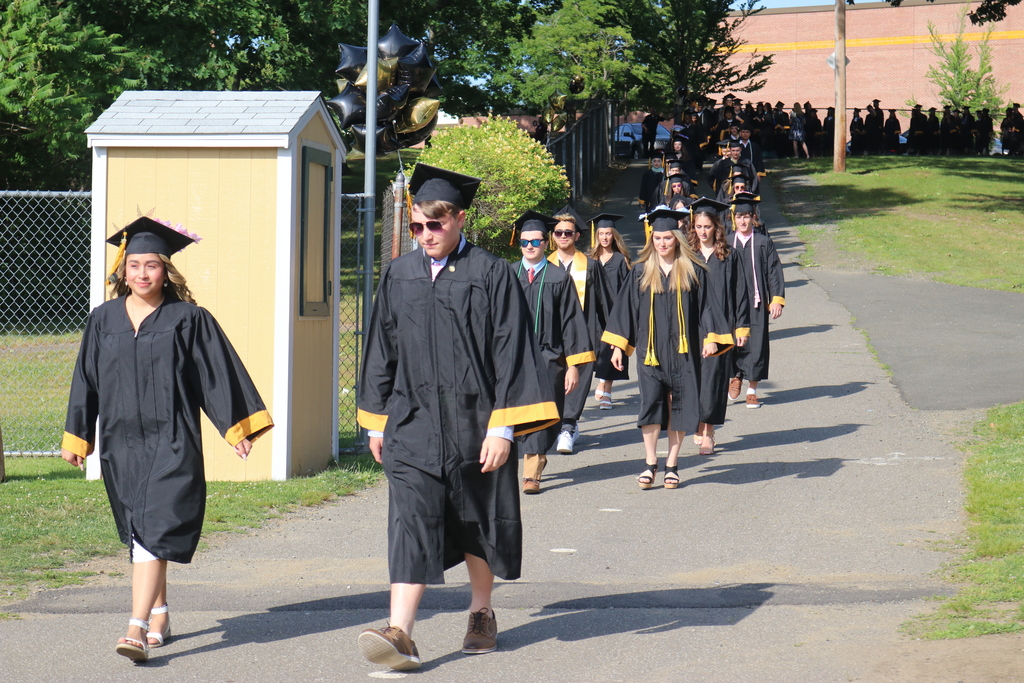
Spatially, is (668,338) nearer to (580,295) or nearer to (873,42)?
(580,295)

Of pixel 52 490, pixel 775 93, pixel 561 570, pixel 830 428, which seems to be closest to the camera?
pixel 561 570

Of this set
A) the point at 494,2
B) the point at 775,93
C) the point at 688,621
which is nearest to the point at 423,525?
the point at 688,621

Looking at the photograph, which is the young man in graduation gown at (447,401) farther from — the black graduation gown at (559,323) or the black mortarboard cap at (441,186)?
the black graduation gown at (559,323)

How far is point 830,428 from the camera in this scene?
33.3 feet

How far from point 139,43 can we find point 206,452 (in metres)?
12.6

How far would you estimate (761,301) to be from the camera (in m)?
11.6

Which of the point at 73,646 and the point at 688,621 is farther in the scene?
the point at 688,621

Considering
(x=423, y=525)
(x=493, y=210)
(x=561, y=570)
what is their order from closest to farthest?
(x=423, y=525) < (x=561, y=570) < (x=493, y=210)

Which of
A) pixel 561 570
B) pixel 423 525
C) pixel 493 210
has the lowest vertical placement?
pixel 561 570

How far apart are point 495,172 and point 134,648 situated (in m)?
11.5

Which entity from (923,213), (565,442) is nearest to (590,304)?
(565,442)

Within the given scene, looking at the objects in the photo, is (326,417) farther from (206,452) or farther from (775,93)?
(775,93)

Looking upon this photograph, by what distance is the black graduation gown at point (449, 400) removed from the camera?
176 inches

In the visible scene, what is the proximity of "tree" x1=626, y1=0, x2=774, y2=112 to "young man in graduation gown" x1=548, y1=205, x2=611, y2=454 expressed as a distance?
2421 cm
